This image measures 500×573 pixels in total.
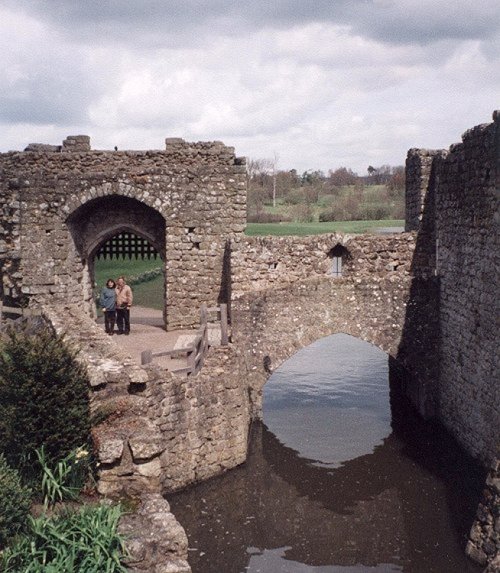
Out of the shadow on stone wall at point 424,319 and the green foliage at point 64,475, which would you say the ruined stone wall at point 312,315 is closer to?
the shadow on stone wall at point 424,319

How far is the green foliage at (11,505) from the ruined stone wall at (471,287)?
20.3ft

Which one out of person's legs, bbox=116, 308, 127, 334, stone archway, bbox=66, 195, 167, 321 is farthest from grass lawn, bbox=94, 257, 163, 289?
person's legs, bbox=116, 308, 127, 334

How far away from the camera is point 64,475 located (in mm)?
6977

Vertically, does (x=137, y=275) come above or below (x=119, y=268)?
below

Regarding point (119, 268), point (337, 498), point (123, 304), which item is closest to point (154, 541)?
point (337, 498)

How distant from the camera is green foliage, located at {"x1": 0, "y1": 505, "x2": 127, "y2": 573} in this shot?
19.0ft

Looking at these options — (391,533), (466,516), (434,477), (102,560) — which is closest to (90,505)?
(102,560)

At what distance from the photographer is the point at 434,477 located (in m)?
10.6

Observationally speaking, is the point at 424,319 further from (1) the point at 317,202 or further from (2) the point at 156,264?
(1) the point at 317,202

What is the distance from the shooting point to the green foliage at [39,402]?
7.10m

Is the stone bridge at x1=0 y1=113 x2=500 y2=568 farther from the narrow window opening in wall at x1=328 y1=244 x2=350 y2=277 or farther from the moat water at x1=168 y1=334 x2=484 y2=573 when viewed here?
the moat water at x1=168 y1=334 x2=484 y2=573

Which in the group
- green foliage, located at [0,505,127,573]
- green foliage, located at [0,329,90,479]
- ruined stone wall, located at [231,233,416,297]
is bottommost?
green foliage, located at [0,505,127,573]

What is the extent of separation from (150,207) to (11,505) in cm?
903

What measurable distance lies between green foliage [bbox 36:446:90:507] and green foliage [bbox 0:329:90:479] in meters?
0.13
